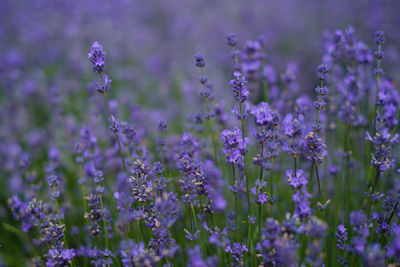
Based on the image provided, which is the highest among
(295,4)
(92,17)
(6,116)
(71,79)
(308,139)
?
(295,4)

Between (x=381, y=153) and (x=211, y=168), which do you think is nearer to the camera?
(x=381, y=153)

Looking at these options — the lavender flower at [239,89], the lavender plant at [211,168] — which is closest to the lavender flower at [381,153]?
the lavender plant at [211,168]

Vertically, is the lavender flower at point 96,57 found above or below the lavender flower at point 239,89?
above

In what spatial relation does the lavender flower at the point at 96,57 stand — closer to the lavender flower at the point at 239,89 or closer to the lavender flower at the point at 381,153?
the lavender flower at the point at 239,89

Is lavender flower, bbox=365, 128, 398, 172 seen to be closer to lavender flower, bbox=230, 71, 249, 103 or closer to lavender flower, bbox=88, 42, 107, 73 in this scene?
lavender flower, bbox=230, 71, 249, 103

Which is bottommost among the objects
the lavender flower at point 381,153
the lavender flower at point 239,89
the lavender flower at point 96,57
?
the lavender flower at point 381,153

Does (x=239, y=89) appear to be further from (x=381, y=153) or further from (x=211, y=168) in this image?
(x=381, y=153)

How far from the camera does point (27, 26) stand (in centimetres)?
766

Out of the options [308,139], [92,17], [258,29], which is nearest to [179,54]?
[258,29]

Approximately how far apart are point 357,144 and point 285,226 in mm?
2040

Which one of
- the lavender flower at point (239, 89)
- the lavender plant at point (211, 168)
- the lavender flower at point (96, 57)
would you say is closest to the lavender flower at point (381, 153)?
the lavender plant at point (211, 168)

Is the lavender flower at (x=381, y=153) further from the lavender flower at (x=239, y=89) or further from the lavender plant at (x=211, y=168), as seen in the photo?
the lavender flower at (x=239, y=89)

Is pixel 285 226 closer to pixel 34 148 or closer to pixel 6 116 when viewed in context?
pixel 34 148

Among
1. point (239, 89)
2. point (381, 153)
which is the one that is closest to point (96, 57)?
point (239, 89)
